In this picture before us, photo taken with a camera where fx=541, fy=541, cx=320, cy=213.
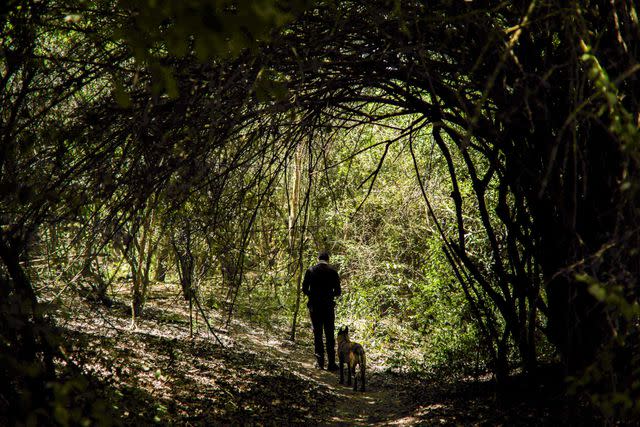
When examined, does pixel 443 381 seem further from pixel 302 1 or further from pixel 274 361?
pixel 302 1

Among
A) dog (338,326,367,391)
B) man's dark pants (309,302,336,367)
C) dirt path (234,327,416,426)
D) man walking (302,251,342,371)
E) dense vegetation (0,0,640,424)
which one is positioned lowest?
dirt path (234,327,416,426)

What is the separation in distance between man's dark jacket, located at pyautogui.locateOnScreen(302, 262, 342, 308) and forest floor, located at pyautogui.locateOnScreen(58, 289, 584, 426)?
1.33 m

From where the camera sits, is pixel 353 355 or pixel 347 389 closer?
pixel 353 355

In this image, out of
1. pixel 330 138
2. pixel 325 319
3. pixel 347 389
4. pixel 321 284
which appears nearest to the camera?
pixel 330 138

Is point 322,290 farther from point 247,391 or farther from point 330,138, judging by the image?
point 330,138

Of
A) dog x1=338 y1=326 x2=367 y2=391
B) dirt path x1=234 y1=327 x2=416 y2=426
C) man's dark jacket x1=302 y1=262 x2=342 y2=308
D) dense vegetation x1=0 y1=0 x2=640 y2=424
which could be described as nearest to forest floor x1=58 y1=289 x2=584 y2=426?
dirt path x1=234 y1=327 x2=416 y2=426

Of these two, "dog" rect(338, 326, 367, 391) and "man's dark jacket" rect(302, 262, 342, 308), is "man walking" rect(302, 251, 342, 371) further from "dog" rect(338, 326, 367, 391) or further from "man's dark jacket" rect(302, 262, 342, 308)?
"dog" rect(338, 326, 367, 391)

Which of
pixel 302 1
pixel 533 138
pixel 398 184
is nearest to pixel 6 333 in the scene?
pixel 302 1

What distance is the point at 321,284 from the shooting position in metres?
9.56

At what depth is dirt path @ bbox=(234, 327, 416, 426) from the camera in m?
6.54

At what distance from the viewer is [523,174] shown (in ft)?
16.3

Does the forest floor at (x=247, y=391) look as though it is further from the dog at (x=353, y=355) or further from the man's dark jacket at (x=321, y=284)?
the man's dark jacket at (x=321, y=284)

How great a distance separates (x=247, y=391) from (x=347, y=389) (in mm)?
2242

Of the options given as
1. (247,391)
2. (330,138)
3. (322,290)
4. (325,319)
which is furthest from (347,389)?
(330,138)
